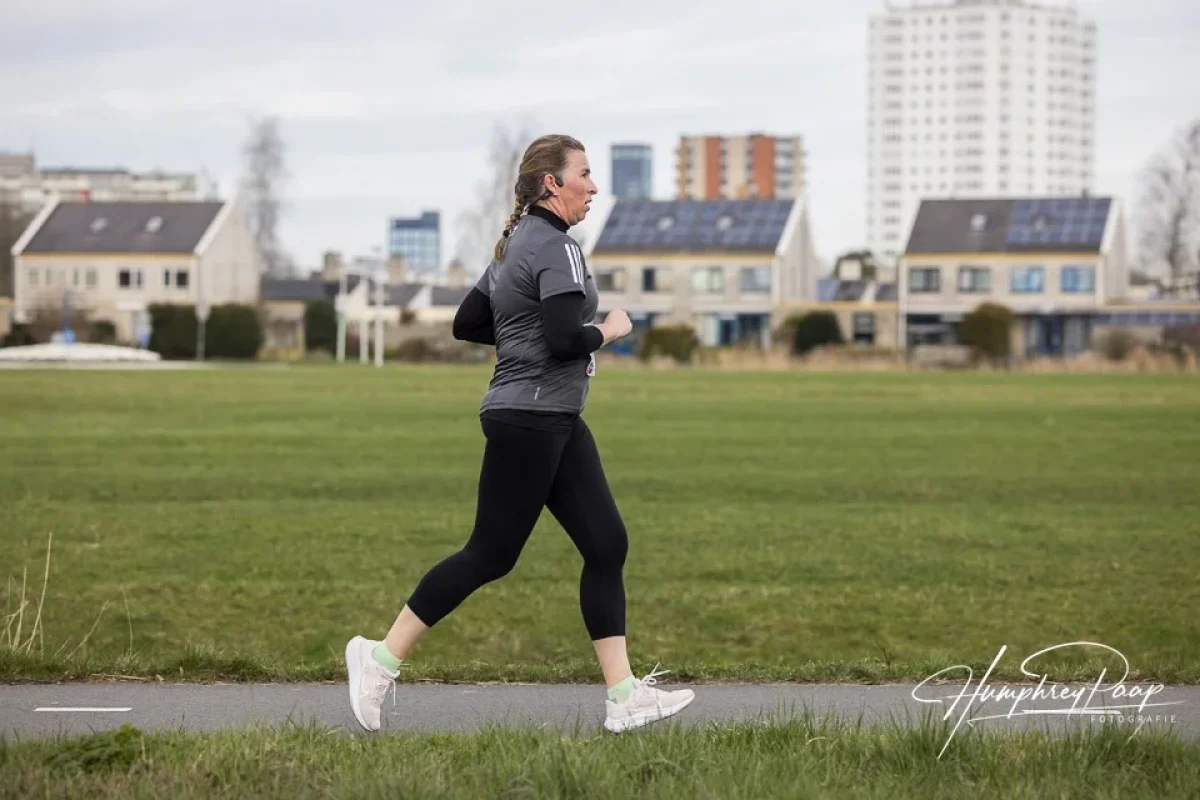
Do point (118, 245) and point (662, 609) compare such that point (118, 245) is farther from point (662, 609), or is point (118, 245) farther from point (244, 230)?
point (662, 609)

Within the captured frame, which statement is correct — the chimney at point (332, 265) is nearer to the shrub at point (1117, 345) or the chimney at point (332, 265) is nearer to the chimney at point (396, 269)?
the chimney at point (396, 269)

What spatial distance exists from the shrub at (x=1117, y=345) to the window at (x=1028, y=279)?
23.3 meters

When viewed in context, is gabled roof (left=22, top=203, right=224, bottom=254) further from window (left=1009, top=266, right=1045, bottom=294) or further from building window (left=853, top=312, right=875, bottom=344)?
window (left=1009, top=266, right=1045, bottom=294)

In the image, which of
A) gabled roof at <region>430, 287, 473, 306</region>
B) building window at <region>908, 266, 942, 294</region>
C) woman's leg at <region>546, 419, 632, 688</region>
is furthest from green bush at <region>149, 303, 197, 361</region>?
woman's leg at <region>546, 419, 632, 688</region>

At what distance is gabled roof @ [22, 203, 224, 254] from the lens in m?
98.5

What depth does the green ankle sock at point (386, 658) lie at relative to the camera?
21.8 ft

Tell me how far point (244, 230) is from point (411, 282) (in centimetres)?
2792

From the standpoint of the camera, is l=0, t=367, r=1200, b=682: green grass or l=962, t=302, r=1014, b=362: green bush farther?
l=962, t=302, r=1014, b=362: green bush

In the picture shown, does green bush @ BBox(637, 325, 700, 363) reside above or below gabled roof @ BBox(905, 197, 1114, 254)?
below

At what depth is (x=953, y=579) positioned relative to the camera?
527 inches

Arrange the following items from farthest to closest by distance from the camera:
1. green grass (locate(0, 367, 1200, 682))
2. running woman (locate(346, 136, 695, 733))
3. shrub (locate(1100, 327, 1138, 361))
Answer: shrub (locate(1100, 327, 1138, 361)) → green grass (locate(0, 367, 1200, 682)) → running woman (locate(346, 136, 695, 733))

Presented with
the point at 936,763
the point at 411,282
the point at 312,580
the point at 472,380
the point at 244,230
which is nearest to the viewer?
the point at 936,763

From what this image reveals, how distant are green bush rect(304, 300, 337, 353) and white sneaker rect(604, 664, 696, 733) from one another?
79.5 meters

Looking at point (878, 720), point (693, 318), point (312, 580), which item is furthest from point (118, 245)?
point (878, 720)
